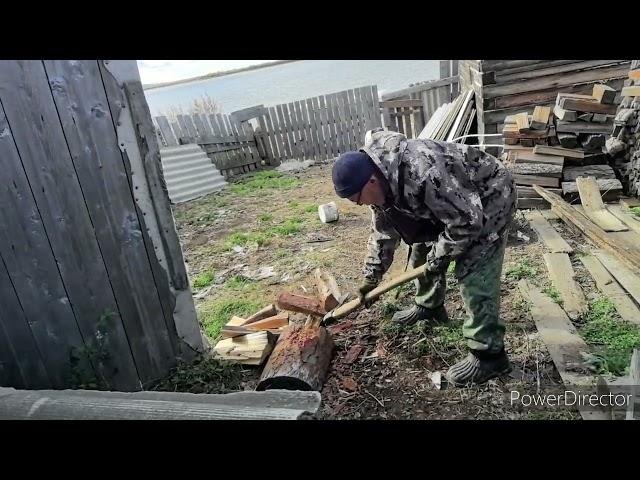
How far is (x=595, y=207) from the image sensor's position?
545 centimetres

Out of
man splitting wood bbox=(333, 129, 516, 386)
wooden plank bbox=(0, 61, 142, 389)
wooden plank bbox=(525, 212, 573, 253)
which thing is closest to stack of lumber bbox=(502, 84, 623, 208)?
wooden plank bbox=(525, 212, 573, 253)

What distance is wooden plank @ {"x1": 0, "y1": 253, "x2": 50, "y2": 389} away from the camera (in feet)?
8.23

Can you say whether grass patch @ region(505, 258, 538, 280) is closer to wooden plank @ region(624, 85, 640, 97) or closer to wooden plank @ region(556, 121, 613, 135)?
wooden plank @ region(556, 121, 613, 135)

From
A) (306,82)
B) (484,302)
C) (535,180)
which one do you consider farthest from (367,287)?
(306,82)

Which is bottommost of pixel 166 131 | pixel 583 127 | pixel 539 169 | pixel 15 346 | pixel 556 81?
pixel 539 169

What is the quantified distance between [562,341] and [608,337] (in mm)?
359

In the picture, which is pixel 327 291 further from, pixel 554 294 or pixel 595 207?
pixel 595 207

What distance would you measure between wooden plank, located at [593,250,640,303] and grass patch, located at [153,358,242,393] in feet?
11.5

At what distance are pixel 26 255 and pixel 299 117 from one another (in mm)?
9978

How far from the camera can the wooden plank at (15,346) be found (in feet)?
8.23

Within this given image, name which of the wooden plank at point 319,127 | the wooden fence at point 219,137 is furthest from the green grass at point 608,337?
the wooden fence at point 219,137
